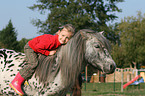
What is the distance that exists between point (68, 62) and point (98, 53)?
18.3 inches

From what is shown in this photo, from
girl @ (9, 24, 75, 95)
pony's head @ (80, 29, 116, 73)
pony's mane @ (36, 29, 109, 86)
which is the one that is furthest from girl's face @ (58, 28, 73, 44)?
pony's head @ (80, 29, 116, 73)

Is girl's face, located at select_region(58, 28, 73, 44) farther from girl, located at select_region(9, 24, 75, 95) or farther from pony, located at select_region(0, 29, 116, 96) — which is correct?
pony, located at select_region(0, 29, 116, 96)

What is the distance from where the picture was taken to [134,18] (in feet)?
177

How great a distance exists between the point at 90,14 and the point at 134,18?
2795 cm

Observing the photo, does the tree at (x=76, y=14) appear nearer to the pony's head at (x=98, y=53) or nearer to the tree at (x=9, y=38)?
the tree at (x=9, y=38)

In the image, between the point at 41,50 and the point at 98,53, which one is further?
the point at 41,50

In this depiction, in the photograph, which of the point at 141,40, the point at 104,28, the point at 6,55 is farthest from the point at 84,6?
the point at 141,40

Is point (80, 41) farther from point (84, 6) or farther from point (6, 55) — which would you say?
point (84, 6)

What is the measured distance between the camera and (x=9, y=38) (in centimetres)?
4750

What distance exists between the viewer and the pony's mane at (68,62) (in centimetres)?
364

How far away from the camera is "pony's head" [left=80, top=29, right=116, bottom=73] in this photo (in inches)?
143

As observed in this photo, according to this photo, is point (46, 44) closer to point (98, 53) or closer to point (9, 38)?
point (98, 53)

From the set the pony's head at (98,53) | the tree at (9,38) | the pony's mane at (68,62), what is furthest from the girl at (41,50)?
the tree at (9,38)

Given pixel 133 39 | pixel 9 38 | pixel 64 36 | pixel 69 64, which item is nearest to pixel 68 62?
pixel 69 64
